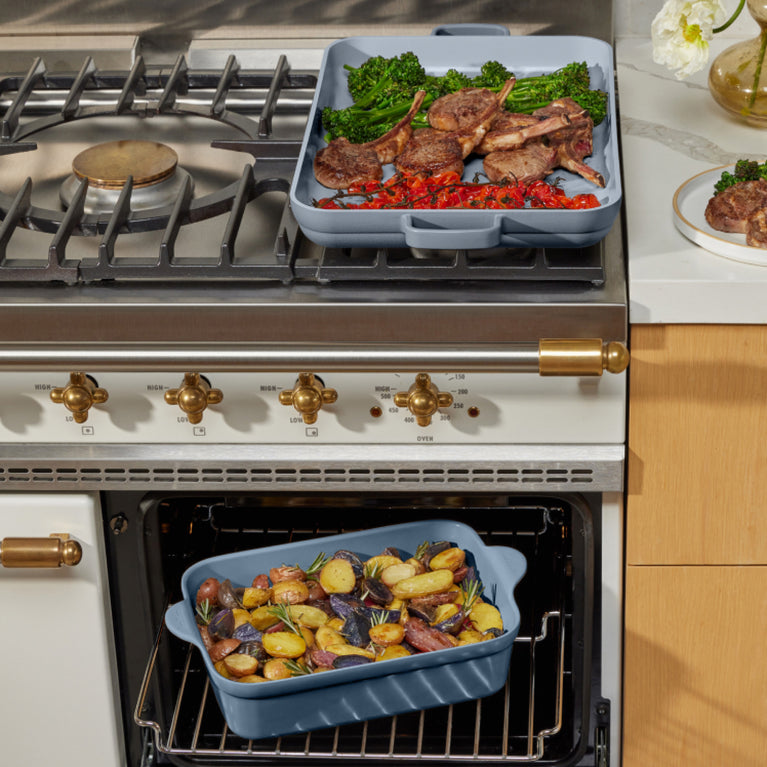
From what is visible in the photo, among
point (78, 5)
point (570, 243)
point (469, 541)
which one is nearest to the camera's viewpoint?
point (570, 243)

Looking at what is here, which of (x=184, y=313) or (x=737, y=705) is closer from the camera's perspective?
(x=184, y=313)

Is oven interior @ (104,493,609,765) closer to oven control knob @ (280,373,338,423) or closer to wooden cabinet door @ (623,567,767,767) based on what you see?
wooden cabinet door @ (623,567,767,767)

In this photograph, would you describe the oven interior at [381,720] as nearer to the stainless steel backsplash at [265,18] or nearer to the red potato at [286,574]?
the red potato at [286,574]

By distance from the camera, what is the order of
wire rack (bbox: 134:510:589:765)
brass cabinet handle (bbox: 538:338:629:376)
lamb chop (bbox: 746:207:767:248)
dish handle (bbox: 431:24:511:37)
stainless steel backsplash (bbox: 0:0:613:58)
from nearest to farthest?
1. brass cabinet handle (bbox: 538:338:629:376)
2. lamb chop (bbox: 746:207:767:248)
3. wire rack (bbox: 134:510:589:765)
4. dish handle (bbox: 431:24:511:37)
5. stainless steel backsplash (bbox: 0:0:613:58)

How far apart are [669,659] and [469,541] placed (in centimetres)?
30

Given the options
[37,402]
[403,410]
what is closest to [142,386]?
[37,402]

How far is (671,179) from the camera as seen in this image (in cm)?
153

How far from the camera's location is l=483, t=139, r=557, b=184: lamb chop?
56.5 inches

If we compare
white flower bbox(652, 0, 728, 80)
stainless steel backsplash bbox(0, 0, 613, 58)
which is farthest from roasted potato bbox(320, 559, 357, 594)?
stainless steel backsplash bbox(0, 0, 613, 58)

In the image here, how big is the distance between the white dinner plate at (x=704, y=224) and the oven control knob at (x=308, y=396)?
0.45 m

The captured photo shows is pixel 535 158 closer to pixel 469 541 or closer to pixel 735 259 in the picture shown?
pixel 735 259

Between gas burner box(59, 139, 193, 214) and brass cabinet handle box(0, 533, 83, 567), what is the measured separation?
42cm

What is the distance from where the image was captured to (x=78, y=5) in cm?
198

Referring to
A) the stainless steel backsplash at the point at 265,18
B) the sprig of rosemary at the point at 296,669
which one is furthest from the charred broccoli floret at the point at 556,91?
the sprig of rosemary at the point at 296,669
